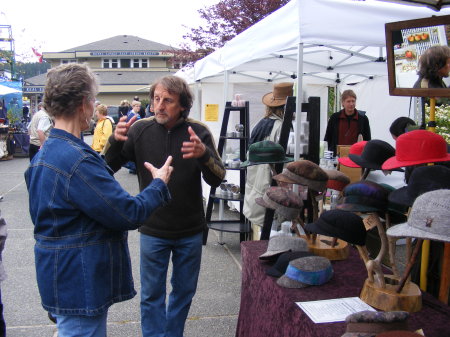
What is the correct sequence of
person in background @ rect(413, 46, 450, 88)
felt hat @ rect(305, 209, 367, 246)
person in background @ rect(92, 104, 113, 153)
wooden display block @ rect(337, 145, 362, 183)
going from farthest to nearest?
1. person in background @ rect(92, 104, 113, 153)
2. wooden display block @ rect(337, 145, 362, 183)
3. person in background @ rect(413, 46, 450, 88)
4. felt hat @ rect(305, 209, 367, 246)

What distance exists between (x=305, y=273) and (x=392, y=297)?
0.40 metres

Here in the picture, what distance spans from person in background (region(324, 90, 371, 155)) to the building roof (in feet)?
154

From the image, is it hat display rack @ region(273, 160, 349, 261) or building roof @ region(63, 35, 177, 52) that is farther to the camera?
building roof @ region(63, 35, 177, 52)

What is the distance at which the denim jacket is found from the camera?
1.74 meters

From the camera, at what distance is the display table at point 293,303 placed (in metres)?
1.70

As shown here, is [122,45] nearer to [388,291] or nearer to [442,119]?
[442,119]

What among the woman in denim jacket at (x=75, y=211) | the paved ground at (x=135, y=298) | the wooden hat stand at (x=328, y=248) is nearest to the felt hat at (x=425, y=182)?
the wooden hat stand at (x=328, y=248)

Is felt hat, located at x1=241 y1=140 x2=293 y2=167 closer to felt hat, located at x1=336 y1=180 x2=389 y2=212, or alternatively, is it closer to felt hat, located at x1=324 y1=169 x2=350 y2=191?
felt hat, located at x1=324 y1=169 x2=350 y2=191

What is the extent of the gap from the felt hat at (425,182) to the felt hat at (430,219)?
0.18 m

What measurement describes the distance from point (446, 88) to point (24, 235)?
5450mm

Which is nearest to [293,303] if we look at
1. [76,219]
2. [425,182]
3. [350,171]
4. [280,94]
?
[425,182]

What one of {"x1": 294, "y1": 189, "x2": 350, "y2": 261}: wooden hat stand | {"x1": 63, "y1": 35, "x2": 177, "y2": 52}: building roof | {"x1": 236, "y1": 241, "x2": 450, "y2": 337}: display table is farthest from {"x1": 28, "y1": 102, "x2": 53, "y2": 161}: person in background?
{"x1": 63, "y1": 35, "x2": 177, "y2": 52}: building roof

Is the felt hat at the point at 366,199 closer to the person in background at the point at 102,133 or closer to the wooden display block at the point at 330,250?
the wooden display block at the point at 330,250

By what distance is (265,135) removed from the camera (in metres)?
4.29
